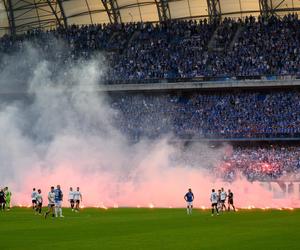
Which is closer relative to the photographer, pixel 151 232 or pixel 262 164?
pixel 151 232

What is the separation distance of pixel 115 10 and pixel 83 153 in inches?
840

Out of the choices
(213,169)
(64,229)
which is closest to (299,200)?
(213,169)

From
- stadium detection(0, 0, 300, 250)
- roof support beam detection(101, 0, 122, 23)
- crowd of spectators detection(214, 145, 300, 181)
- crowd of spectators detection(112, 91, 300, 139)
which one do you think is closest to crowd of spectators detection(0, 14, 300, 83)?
stadium detection(0, 0, 300, 250)

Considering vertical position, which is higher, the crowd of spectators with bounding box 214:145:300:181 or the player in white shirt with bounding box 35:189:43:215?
the crowd of spectators with bounding box 214:145:300:181

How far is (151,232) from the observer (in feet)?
98.3

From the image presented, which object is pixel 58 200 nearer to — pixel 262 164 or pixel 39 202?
pixel 39 202

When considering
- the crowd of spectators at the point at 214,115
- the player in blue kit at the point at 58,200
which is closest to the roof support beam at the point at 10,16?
the crowd of spectators at the point at 214,115

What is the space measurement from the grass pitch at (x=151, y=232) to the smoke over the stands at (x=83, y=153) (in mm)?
15601

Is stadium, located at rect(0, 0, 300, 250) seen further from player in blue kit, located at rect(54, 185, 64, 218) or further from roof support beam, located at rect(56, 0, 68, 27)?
player in blue kit, located at rect(54, 185, 64, 218)

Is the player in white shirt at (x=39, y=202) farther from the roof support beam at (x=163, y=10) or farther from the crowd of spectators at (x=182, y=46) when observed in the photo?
the roof support beam at (x=163, y=10)

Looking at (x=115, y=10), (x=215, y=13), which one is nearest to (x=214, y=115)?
(x=215, y=13)

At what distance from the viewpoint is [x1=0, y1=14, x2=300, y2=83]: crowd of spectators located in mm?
67625

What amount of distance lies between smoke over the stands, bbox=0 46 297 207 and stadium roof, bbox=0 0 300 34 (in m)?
8.76

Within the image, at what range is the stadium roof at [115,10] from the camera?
72.8 m
